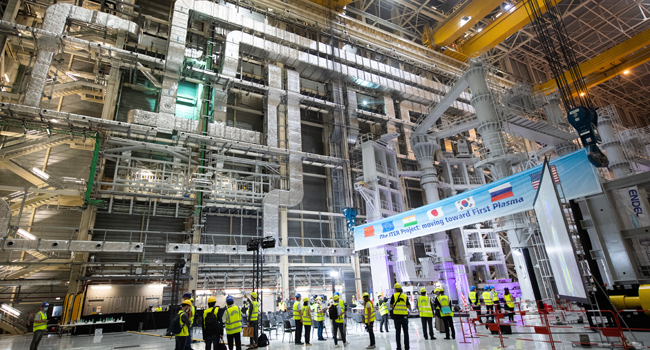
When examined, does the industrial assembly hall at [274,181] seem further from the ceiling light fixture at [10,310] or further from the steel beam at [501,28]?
the steel beam at [501,28]

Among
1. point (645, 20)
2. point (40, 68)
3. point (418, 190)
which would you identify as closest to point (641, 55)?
point (645, 20)

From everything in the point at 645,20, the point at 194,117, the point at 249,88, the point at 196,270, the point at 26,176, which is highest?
the point at 645,20

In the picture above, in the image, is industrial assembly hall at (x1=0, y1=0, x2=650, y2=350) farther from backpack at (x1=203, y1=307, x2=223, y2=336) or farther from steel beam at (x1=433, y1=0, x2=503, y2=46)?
backpack at (x1=203, y1=307, x2=223, y2=336)

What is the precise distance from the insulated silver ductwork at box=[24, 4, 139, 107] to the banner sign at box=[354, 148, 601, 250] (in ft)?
63.0

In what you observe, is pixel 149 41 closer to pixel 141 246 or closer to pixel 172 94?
pixel 172 94

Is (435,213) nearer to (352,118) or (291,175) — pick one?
(291,175)

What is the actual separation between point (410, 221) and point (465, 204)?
2.81 meters

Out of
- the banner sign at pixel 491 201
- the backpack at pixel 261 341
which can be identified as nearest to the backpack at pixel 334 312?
the backpack at pixel 261 341

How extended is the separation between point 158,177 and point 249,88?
8.84 meters

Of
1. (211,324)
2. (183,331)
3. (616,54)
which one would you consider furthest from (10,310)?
(616,54)

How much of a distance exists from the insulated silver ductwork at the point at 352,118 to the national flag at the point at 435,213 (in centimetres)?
1263

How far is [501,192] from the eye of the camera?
42.6ft

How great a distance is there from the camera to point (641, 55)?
29750mm

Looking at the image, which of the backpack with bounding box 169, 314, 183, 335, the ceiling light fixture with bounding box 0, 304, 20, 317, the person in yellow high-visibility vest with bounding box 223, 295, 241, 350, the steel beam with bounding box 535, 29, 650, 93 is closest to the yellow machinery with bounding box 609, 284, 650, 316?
the person in yellow high-visibility vest with bounding box 223, 295, 241, 350
